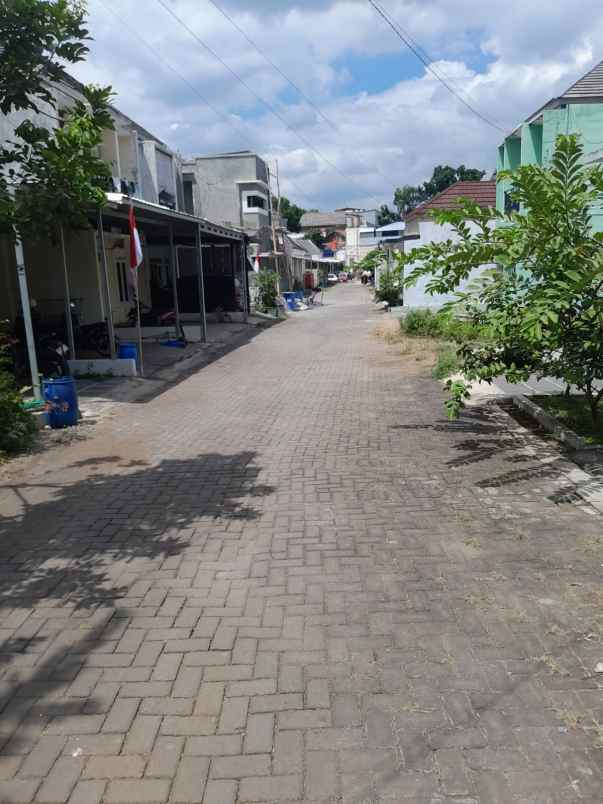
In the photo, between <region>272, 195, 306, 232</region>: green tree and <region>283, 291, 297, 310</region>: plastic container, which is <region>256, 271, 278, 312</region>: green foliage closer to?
<region>283, 291, 297, 310</region>: plastic container

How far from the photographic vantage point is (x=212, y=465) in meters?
7.43

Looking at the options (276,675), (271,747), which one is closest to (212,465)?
(276,675)

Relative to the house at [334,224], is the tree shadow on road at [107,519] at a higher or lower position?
lower

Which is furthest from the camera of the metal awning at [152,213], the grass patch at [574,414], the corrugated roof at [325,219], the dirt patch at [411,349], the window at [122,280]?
the corrugated roof at [325,219]

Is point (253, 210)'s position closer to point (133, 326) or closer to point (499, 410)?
point (133, 326)

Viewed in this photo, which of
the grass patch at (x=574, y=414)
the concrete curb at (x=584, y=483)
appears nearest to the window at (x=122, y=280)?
the grass patch at (x=574, y=414)

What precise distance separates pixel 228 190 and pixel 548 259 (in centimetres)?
3546

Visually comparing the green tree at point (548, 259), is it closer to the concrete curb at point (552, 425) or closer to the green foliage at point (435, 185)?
the concrete curb at point (552, 425)

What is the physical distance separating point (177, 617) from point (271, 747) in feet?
4.36

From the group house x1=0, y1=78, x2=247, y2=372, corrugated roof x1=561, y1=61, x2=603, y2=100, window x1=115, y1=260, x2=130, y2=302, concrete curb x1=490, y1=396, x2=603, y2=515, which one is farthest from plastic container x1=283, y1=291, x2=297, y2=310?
concrete curb x1=490, y1=396, x2=603, y2=515

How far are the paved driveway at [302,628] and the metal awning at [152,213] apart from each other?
6.20 metres

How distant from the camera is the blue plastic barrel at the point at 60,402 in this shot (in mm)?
9336

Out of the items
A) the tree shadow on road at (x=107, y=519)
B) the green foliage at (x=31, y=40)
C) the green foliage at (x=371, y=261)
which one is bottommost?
the tree shadow on road at (x=107, y=519)

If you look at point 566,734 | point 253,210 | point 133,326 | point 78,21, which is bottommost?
point 566,734
